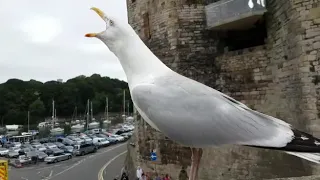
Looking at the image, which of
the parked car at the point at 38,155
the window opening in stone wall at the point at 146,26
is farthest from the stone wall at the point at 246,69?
the parked car at the point at 38,155

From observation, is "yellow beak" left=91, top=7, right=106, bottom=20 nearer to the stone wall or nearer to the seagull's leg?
the seagull's leg

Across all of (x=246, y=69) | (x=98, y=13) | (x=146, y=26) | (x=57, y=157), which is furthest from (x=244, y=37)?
(x=57, y=157)

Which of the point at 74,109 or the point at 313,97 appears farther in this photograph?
the point at 74,109

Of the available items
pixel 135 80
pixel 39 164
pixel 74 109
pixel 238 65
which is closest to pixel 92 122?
pixel 74 109

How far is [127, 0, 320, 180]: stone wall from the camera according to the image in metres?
7.57

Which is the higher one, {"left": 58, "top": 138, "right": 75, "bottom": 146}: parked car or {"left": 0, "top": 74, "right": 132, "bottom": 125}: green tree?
{"left": 0, "top": 74, "right": 132, "bottom": 125}: green tree

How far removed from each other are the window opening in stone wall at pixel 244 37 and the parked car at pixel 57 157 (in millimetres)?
27371

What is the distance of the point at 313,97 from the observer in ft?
24.4

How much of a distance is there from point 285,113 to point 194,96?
718 cm

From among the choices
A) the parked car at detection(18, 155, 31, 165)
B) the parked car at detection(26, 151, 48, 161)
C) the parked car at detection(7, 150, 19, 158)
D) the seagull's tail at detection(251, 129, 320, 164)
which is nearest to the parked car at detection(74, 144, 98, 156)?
the parked car at detection(26, 151, 48, 161)

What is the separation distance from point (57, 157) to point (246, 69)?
94.7ft

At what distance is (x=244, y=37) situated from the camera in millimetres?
12031

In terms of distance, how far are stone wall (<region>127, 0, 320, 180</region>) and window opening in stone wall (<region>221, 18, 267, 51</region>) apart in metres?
0.44

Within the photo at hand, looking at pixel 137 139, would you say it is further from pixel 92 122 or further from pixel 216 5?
pixel 92 122
